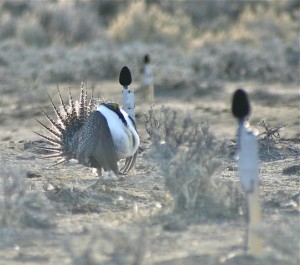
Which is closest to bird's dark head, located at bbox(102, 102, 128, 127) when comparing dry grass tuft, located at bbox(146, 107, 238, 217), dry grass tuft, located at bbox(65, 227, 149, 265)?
dry grass tuft, located at bbox(146, 107, 238, 217)

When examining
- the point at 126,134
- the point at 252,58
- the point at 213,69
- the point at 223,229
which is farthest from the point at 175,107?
the point at 223,229

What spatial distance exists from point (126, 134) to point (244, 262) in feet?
9.53

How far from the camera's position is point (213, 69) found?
1805 cm

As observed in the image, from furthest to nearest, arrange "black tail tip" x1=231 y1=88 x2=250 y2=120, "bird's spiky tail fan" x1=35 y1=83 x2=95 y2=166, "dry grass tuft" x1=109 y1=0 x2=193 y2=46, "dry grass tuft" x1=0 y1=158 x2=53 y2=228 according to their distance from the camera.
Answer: "dry grass tuft" x1=109 y1=0 x2=193 y2=46, "bird's spiky tail fan" x1=35 y1=83 x2=95 y2=166, "dry grass tuft" x1=0 y1=158 x2=53 y2=228, "black tail tip" x1=231 y1=88 x2=250 y2=120

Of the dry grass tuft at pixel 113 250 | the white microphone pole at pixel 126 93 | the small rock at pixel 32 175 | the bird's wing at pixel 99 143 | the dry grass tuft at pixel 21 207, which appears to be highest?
the white microphone pole at pixel 126 93

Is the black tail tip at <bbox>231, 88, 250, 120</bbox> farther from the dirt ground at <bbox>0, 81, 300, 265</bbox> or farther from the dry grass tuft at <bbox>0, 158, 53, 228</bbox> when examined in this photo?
the dry grass tuft at <bbox>0, 158, 53, 228</bbox>

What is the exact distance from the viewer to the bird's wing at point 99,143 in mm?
8094

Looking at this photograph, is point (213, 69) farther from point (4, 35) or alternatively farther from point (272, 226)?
point (272, 226)

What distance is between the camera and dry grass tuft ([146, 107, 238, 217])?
22.4 ft

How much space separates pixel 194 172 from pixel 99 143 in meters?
1.54

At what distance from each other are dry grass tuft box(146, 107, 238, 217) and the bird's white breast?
37.1 inches

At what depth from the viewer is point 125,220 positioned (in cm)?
677

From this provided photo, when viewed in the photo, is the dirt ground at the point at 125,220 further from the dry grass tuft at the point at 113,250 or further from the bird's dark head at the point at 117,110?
the bird's dark head at the point at 117,110

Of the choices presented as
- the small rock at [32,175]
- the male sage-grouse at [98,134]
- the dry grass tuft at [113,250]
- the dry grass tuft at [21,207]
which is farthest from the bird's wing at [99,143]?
the dry grass tuft at [113,250]
